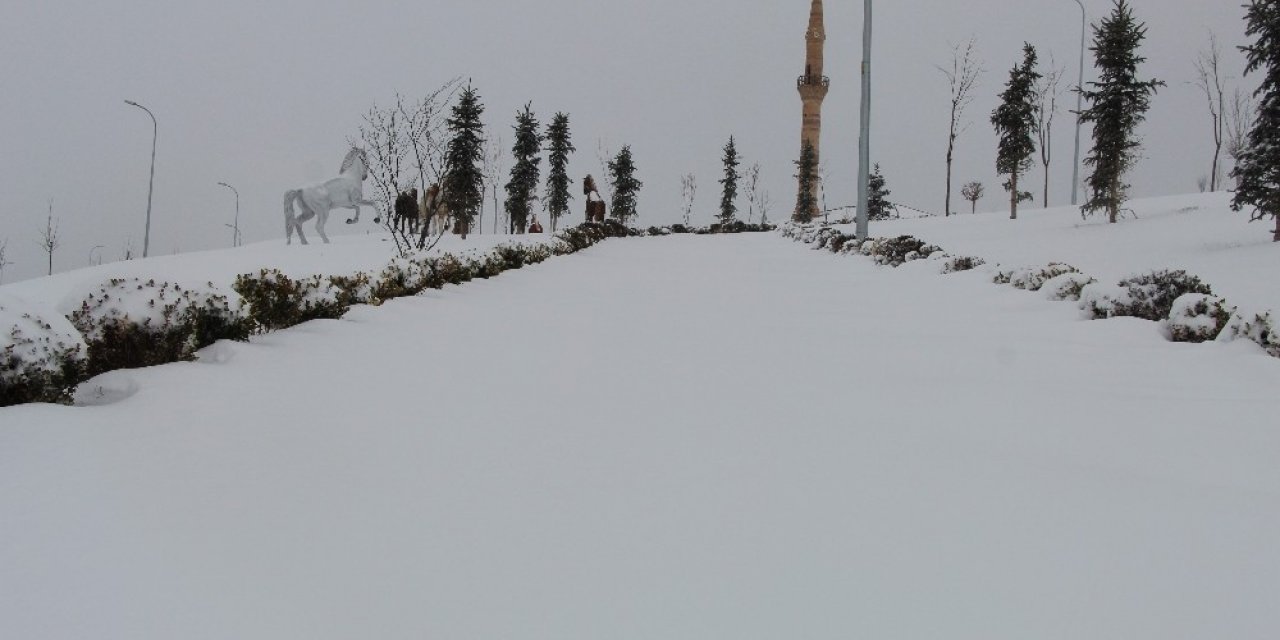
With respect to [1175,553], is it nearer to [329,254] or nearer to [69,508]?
[69,508]

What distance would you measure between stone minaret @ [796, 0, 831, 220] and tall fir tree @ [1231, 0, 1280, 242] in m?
47.4

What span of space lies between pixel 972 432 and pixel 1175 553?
143 centimetres

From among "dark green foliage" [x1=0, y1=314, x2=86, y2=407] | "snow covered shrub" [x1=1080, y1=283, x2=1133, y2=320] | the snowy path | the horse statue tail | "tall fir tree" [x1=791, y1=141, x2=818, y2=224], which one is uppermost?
"tall fir tree" [x1=791, y1=141, x2=818, y2=224]

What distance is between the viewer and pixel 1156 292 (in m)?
7.59

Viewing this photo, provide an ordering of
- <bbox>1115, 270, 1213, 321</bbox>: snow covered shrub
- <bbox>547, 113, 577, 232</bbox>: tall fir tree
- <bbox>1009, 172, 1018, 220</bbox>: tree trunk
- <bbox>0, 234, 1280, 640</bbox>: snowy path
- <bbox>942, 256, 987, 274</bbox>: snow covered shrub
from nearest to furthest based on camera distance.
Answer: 1. <bbox>0, 234, 1280, 640</bbox>: snowy path
2. <bbox>1115, 270, 1213, 321</bbox>: snow covered shrub
3. <bbox>942, 256, 987, 274</bbox>: snow covered shrub
4. <bbox>1009, 172, 1018, 220</bbox>: tree trunk
5. <bbox>547, 113, 577, 232</bbox>: tall fir tree

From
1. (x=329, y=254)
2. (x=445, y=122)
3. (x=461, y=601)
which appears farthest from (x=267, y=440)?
→ (x=329, y=254)

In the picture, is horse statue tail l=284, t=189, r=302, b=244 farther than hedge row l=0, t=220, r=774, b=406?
Yes

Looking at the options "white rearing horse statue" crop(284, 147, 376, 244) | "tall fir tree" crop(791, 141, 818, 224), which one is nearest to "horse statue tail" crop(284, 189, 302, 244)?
"white rearing horse statue" crop(284, 147, 376, 244)

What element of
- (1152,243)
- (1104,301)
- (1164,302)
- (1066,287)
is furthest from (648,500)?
(1152,243)

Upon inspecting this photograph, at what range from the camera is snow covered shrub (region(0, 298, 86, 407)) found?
3730mm

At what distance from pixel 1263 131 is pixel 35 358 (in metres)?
25.8

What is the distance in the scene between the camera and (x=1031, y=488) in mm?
3215

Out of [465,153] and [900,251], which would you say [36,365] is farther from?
[465,153]

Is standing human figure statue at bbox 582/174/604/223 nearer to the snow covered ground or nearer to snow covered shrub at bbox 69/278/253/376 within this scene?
the snow covered ground
